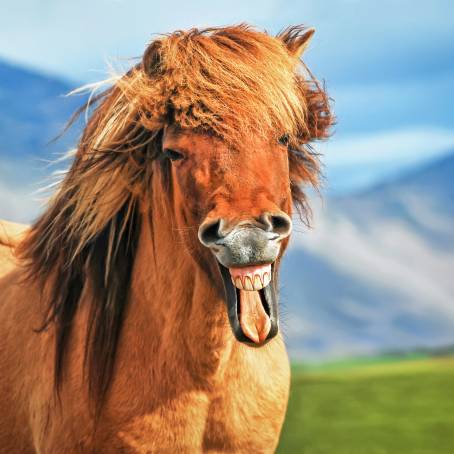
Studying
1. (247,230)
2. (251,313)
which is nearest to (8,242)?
(251,313)

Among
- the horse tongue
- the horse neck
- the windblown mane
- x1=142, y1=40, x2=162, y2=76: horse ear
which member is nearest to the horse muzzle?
the horse tongue

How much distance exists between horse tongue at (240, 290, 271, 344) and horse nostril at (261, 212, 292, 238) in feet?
1.24

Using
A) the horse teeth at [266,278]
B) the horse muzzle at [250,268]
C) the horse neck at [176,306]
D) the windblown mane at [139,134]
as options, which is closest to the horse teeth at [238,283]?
the horse muzzle at [250,268]

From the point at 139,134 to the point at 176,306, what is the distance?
0.96m

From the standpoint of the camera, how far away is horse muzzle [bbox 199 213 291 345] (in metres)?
4.23

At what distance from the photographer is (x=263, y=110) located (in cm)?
479

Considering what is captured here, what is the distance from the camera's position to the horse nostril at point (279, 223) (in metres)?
4.29

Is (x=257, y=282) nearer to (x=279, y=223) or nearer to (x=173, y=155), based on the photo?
(x=279, y=223)

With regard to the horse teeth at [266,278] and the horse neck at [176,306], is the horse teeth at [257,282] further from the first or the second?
the horse neck at [176,306]

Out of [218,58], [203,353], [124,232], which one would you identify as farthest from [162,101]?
[203,353]

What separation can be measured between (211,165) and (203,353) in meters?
1.05

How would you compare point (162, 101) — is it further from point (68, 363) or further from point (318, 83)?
point (68, 363)

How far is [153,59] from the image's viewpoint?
5.20 m

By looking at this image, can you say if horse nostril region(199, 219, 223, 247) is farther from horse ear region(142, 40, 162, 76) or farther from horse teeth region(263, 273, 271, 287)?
horse ear region(142, 40, 162, 76)
